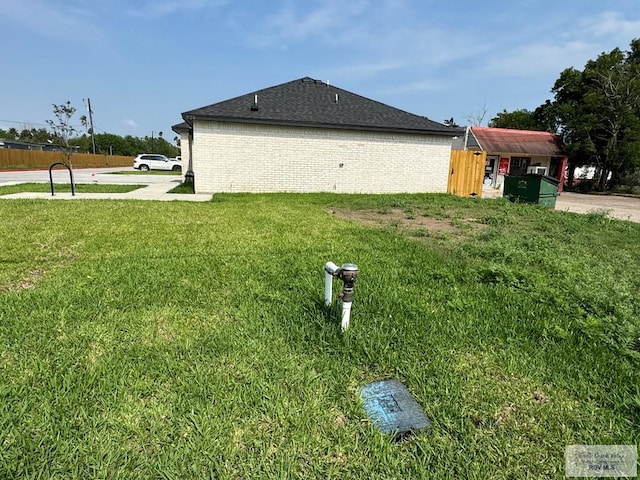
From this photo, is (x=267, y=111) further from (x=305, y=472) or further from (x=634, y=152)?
(x=634, y=152)

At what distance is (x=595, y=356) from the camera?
2.57 meters

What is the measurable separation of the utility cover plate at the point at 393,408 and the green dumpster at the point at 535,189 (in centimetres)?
1266

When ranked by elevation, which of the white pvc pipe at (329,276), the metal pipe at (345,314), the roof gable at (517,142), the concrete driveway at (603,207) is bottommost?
the concrete driveway at (603,207)

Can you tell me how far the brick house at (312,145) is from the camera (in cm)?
1300

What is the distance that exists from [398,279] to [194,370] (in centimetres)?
249

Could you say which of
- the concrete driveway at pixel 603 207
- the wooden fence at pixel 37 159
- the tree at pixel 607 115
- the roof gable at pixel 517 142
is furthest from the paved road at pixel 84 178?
Answer: the tree at pixel 607 115

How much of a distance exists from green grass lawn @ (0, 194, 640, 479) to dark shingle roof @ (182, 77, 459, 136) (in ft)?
29.8

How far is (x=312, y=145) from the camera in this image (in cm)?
1388

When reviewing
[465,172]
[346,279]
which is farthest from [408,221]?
[465,172]

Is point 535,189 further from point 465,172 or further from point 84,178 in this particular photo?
point 84,178

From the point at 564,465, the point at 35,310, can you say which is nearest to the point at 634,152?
the point at 564,465

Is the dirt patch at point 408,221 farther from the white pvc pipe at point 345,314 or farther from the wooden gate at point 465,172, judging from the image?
the wooden gate at point 465,172

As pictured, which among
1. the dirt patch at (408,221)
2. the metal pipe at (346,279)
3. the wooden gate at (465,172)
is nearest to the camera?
the metal pipe at (346,279)

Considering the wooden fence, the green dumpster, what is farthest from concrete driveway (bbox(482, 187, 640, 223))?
the wooden fence
